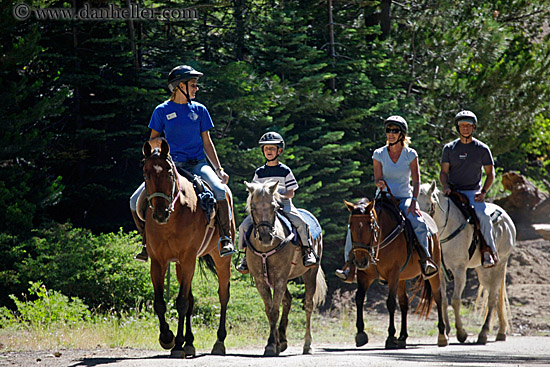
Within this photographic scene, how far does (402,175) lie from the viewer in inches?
467

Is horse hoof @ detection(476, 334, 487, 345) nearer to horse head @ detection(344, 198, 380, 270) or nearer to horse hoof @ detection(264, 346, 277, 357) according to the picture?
horse head @ detection(344, 198, 380, 270)

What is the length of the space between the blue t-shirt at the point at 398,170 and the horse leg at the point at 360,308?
143cm

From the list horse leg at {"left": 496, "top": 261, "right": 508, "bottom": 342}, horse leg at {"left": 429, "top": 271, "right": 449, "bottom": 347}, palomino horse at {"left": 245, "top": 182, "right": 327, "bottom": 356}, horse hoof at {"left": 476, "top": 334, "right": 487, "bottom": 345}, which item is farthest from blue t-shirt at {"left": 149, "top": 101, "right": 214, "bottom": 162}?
horse leg at {"left": 496, "top": 261, "right": 508, "bottom": 342}

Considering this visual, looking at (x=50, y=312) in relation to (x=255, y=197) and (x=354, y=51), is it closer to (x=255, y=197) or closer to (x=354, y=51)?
(x=255, y=197)

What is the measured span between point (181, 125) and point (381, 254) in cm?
366

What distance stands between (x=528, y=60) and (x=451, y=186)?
11.1m

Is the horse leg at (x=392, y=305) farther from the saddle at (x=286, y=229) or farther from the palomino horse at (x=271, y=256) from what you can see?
the saddle at (x=286, y=229)

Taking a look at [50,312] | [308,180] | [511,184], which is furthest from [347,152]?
[50,312]

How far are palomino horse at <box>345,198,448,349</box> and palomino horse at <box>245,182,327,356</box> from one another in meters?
0.89

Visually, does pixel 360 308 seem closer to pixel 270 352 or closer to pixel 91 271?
pixel 270 352

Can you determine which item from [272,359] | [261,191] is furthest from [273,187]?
[272,359]

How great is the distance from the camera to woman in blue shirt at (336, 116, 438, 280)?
11773mm

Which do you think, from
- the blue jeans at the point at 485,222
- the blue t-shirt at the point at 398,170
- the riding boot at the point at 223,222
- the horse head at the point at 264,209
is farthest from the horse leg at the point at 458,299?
the riding boot at the point at 223,222

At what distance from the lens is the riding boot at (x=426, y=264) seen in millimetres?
11672
